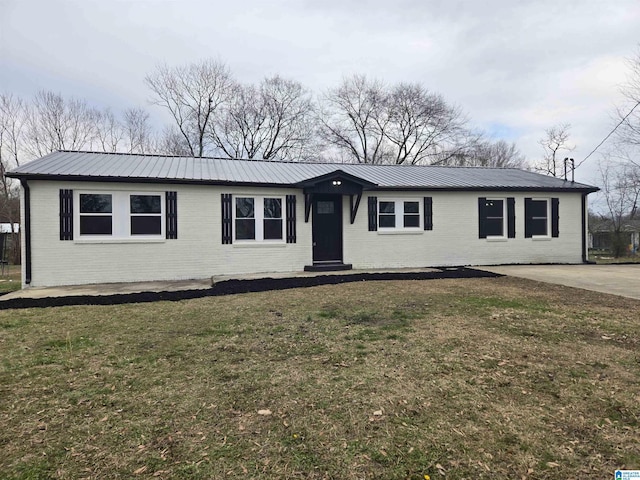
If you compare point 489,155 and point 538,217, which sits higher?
point 489,155

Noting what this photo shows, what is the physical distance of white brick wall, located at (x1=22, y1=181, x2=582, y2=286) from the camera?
386 inches

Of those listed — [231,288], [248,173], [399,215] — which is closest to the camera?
[231,288]

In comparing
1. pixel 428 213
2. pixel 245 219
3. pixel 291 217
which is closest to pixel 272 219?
pixel 291 217

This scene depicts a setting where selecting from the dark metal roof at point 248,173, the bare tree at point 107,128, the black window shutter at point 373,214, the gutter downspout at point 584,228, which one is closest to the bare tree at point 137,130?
the bare tree at point 107,128

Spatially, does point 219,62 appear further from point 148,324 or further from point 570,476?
point 570,476

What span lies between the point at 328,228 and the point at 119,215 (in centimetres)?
625

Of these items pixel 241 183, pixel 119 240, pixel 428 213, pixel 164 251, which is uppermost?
pixel 241 183

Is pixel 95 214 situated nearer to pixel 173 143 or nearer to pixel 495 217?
pixel 495 217

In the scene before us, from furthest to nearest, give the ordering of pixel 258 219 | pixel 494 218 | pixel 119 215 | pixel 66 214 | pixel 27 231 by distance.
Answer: pixel 494 218
pixel 258 219
pixel 119 215
pixel 66 214
pixel 27 231

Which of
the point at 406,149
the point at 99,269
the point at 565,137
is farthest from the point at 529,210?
the point at 565,137

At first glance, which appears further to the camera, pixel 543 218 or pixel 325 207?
pixel 543 218

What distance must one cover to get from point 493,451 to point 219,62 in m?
31.1

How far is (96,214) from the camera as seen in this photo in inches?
401

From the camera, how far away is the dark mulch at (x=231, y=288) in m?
7.38
